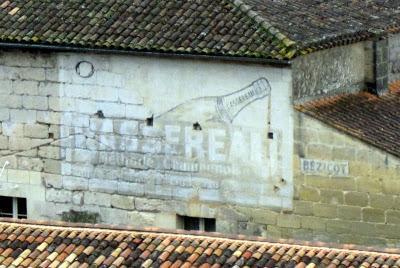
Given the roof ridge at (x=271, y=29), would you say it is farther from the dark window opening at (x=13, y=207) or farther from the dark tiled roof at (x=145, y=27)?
the dark window opening at (x=13, y=207)

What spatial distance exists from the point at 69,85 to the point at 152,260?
23.8ft

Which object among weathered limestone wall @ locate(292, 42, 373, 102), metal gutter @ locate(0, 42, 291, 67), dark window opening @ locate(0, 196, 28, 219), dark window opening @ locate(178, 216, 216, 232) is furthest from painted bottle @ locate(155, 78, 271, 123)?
dark window opening @ locate(0, 196, 28, 219)

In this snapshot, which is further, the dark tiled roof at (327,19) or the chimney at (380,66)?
the chimney at (380,66)

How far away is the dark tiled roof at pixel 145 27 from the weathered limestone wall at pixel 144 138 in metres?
0.38

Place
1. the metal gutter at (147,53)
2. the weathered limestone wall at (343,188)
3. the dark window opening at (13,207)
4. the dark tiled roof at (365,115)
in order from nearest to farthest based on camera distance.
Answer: the weathered limestone wall at (343,188), the metal gutter at (147,53), the dark tiled roof at (365,115), the dark window opening at (13,207)

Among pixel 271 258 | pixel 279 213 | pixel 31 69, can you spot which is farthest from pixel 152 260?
pixel 31 69

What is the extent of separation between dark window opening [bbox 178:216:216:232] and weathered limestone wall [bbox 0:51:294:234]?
6.3 inches

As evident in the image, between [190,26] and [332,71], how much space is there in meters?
2.50

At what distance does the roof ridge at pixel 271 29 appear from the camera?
87.2 ft

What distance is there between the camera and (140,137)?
2831 cm

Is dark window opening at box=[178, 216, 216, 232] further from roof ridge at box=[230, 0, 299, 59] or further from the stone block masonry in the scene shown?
roof ridge at box=[230, 0, 299, 59]

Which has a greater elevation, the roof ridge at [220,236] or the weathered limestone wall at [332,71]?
the weathered limestone wall at [332,71]

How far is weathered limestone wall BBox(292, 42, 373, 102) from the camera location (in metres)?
27.4

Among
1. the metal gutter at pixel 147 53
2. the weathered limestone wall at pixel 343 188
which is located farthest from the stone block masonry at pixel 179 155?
the metal gutter at pixel 147 53
